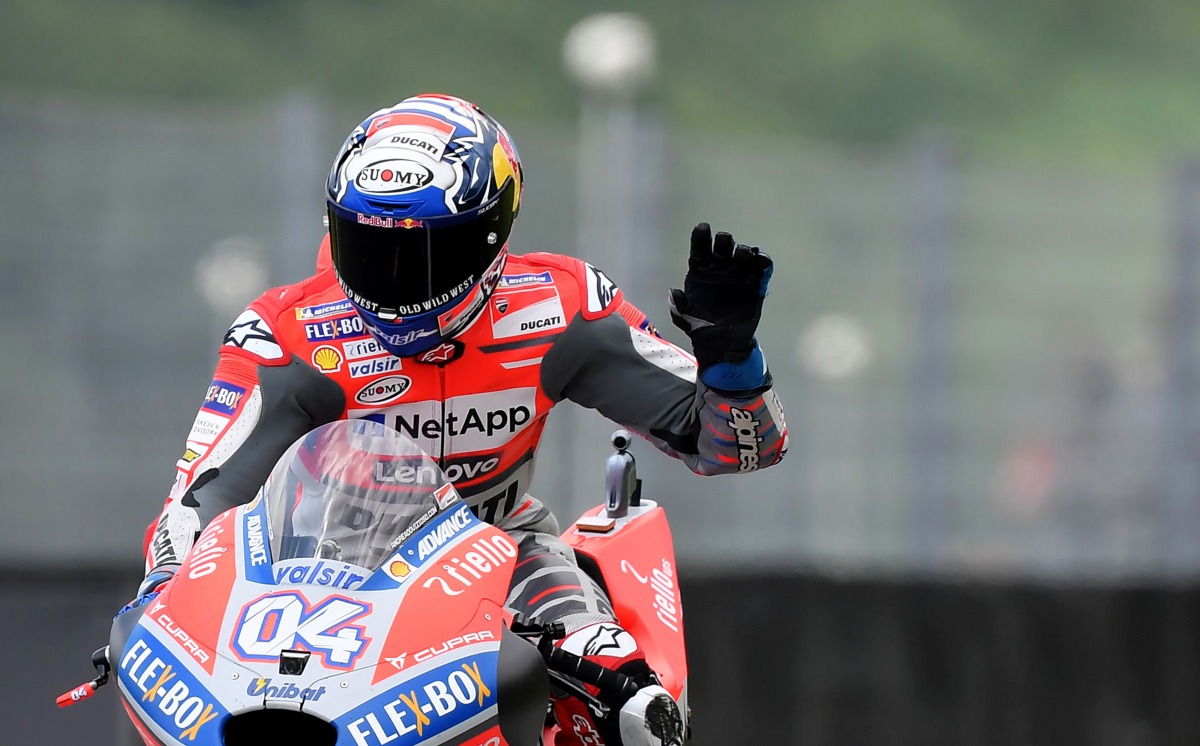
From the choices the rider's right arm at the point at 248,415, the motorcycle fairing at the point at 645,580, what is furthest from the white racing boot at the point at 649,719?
the rider's right arm at the point at 248,415

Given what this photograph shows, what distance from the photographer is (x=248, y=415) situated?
4137 mm

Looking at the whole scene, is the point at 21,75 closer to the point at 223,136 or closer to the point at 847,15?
the point at 847,15

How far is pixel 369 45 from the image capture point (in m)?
35.4

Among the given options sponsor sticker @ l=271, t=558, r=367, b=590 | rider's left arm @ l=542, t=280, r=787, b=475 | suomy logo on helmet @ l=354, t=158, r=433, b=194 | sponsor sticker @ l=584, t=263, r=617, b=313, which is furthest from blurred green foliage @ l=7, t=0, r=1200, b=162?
sponsor sticker @ l=271, t=558, r=367, b=590

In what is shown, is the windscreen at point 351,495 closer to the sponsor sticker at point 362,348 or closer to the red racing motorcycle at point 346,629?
the red racing motorcycle at point 346,629

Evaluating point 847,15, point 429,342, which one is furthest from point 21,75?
point 429,342

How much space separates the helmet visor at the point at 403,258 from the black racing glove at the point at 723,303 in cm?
50

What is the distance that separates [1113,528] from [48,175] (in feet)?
18.6

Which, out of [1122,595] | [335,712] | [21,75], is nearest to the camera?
[335,712]

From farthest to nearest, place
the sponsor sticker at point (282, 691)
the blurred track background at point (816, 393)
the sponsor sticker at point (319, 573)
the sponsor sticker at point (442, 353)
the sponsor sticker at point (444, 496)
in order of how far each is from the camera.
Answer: the blurred track background at point (816, 393) → the sponsor sticker at point (442, 353) → the sponsor sticker at point (444, 496) → the sponsor sticker at point (319, 573) → the sponsor sticker at point (282, 691)

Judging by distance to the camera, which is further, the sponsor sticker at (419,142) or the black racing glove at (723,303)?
the sponsor sticker at (419,142)

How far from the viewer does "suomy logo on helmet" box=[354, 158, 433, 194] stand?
3.95 metres

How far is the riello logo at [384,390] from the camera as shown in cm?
424

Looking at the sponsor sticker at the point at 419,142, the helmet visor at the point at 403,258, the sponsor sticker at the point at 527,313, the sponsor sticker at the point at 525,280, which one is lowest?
the sponsor sticker at the point at 527,313
